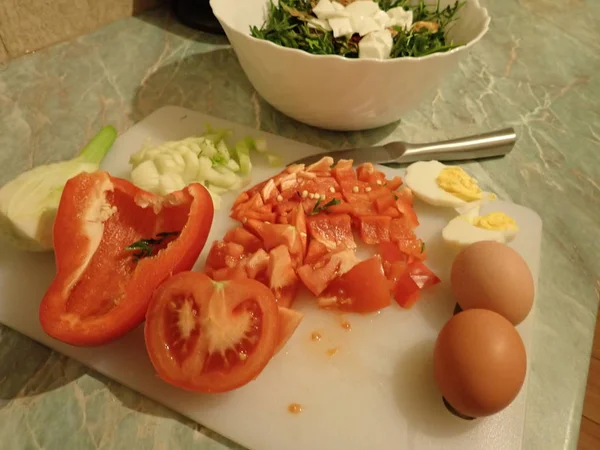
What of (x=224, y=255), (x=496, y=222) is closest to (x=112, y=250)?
(x=224, y=255)

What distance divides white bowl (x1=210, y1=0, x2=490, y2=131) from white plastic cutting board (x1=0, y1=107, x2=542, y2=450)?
1.41ft

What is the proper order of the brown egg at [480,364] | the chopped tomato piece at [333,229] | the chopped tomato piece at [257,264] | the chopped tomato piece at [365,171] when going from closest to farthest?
the brown egg at [480,364], the chopped tomato piece at [257,264], the chopped tomato piece at [333,229], the chopped tomato piece at [365,171]

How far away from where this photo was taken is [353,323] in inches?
35.9

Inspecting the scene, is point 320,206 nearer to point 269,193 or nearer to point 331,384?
point 269,193

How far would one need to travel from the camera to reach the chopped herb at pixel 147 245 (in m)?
0.86

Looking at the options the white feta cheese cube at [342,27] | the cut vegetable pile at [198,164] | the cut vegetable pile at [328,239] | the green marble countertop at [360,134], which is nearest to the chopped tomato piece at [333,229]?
the cut vegetable pile at [328,239]

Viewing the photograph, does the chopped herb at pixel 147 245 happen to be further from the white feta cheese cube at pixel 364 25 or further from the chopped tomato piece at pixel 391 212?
the white feta cheese cube at pixel 364 25

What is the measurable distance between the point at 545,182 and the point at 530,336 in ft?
1.68

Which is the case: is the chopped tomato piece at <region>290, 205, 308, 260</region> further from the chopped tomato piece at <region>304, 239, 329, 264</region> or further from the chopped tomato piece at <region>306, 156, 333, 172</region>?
the chopped tomato piece at <region>306, 156, 333, 172</region>

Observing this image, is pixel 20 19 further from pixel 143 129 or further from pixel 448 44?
pixel 448 44

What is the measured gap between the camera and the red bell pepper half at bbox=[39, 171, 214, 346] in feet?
2.53

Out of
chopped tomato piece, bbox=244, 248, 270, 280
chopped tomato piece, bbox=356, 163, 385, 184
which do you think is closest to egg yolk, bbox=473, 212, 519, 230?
chopped tomato piece, bbox=356, 163, 385, 184

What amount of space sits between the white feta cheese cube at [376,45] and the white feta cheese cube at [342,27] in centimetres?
4

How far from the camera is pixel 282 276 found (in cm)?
91
